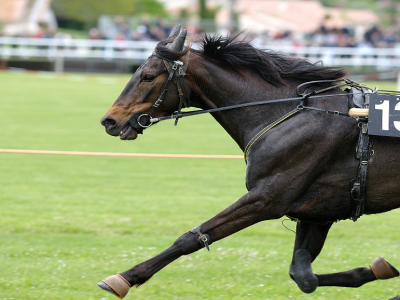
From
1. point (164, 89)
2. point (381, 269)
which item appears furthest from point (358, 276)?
point (164, 89)

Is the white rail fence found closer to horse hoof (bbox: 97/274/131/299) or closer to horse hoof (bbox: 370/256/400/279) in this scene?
horse hoof (bbox: 370/256/400/279)

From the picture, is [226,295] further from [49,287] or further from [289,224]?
[289,224]

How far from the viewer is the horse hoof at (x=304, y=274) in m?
4.92

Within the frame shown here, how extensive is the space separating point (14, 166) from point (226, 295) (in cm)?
734

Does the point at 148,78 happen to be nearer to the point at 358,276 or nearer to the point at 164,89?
the point at 164,89

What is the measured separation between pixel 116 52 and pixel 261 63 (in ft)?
80.3

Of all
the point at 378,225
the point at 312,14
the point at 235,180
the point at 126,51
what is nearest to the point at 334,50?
the point at 126,51

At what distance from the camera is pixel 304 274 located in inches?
194

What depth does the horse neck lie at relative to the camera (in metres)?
4.91

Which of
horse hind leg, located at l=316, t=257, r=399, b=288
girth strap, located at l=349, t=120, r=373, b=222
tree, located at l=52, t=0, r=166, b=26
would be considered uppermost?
tree, located at l=52, t=0, r=166, b=26

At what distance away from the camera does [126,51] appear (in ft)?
94.0

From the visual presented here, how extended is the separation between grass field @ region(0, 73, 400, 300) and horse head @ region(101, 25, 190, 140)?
5.33 feet

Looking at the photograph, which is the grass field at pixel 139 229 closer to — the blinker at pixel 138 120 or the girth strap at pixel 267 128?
the girth strap at pixel 267 128

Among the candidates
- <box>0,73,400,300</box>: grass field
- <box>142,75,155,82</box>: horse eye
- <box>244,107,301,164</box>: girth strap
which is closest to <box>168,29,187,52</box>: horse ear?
<box>142,75,155,82</box>: horse eye
